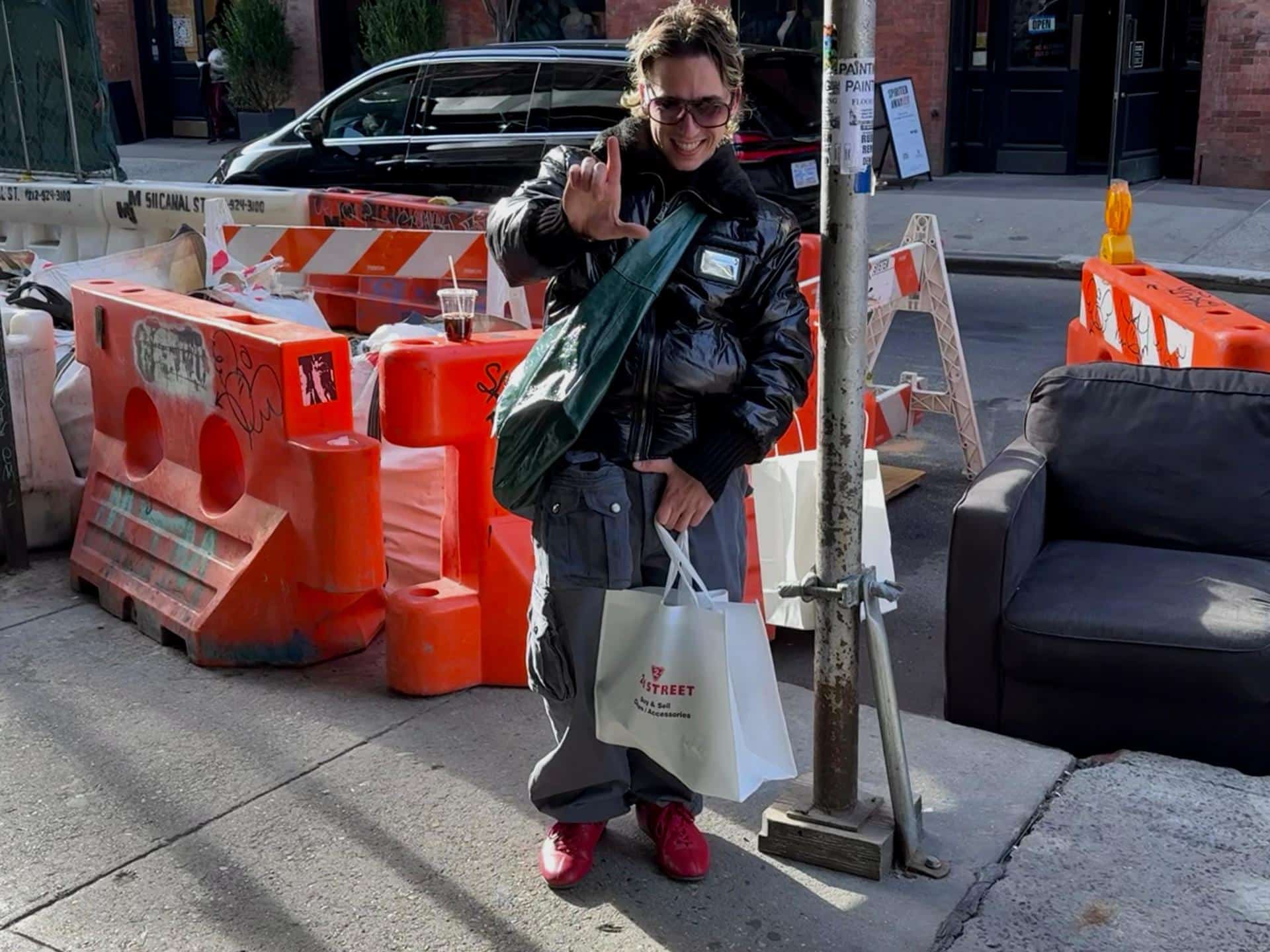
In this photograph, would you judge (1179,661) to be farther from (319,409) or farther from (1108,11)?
(1108,11)

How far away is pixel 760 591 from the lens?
5062mm

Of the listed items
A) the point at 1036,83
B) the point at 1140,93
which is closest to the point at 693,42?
the point at 1140,93

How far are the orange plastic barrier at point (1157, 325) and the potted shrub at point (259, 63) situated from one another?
1722cm

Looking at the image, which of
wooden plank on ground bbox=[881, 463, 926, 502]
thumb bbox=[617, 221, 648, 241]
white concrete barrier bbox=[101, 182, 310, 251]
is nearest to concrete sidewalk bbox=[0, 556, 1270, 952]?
thumb bbox=[617, 221, 648, 241]

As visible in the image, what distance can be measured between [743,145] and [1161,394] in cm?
689

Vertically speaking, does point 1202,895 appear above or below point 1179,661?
below

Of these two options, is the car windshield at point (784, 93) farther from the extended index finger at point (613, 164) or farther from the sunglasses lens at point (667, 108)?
the extended index finger at point (613, 164)

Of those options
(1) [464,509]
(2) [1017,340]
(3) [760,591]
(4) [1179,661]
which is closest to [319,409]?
(1) [464,509]

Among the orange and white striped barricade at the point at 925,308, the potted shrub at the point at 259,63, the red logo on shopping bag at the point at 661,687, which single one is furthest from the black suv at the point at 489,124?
the potted shrub at the point at 259,63

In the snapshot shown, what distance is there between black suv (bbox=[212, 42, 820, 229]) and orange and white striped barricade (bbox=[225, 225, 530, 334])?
8.52ft

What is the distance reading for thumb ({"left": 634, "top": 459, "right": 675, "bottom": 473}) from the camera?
3.19 m

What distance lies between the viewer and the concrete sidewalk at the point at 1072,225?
42.5ft

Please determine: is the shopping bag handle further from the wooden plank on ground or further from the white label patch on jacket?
the wooden plank on ground

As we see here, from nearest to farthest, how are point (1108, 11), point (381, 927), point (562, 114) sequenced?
point (381, 927)
point (562, 114)
point (1108, 11)
